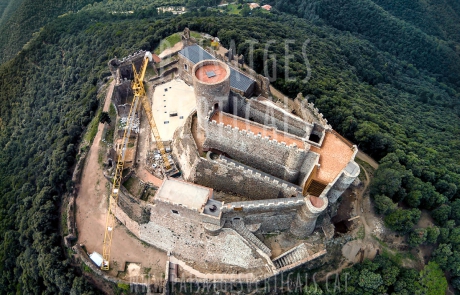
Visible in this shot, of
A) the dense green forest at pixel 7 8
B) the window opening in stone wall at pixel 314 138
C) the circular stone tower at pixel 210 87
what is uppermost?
the circular stone tower at pixel 210 87

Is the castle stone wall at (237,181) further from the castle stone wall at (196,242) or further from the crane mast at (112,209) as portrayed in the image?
the crane mast at (112,209)

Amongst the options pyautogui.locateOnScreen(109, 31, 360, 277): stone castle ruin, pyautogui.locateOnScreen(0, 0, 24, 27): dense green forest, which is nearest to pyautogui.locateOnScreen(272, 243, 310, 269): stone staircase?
pyautogui.locateOnScreen(109, 31, 360, 277): stone castle ruin

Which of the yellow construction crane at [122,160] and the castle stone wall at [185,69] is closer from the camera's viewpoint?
the yellow construction crane at [122,160]

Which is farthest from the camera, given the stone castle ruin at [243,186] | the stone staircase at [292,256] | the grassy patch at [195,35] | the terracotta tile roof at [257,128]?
the grassy patch at [195,35]

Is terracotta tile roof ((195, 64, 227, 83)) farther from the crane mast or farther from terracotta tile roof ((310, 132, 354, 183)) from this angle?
the crane mast

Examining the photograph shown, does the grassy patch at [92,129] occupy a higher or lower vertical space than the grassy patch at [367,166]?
lower

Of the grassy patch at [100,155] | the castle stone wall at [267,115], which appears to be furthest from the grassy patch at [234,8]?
the castle stone wall at [267,115]

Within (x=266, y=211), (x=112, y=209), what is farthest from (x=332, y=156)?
(x=112, y=209)
